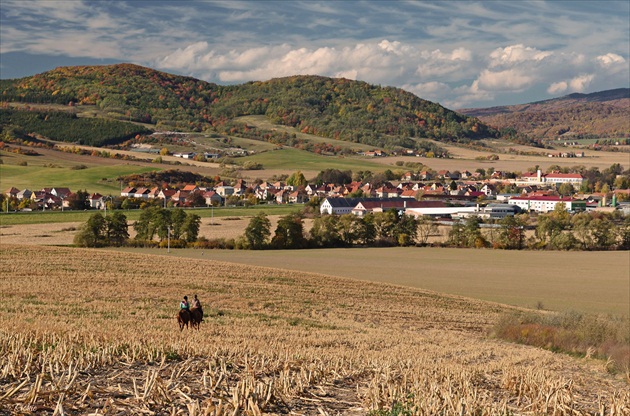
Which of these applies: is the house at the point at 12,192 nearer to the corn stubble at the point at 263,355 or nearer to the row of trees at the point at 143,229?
the row of trees at the point at 143,229

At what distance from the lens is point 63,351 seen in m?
14.0

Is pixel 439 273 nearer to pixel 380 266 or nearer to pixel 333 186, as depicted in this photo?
pixel 380 266

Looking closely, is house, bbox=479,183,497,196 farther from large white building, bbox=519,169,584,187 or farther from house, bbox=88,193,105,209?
house, bbox=88,193,105,209

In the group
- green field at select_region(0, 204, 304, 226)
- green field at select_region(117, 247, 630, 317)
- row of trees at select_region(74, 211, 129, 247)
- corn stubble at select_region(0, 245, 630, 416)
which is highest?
green field at select_region(0, 204, 304, 226)

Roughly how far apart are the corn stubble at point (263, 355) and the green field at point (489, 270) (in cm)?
842

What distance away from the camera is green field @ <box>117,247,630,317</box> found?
47438mm

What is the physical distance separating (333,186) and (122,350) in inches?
5497

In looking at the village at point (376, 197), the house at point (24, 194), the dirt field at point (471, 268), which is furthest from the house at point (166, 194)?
the dirt field at point (471, 268)

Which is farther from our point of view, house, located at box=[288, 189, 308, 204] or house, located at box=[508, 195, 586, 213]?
house, located at box=[288, 189, 308, 204]

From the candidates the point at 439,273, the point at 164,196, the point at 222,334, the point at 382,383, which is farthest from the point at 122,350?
the point at 164,196

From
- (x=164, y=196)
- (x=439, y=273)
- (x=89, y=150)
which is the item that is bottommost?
(x=439, y=273)

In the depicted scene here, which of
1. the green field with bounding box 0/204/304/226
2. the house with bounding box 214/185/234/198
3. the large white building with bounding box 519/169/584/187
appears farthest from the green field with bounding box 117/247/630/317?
the large white building with bounding box 519/169/584/187

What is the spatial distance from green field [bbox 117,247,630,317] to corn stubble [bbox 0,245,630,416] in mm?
8424

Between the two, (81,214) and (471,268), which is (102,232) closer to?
(81,214)
